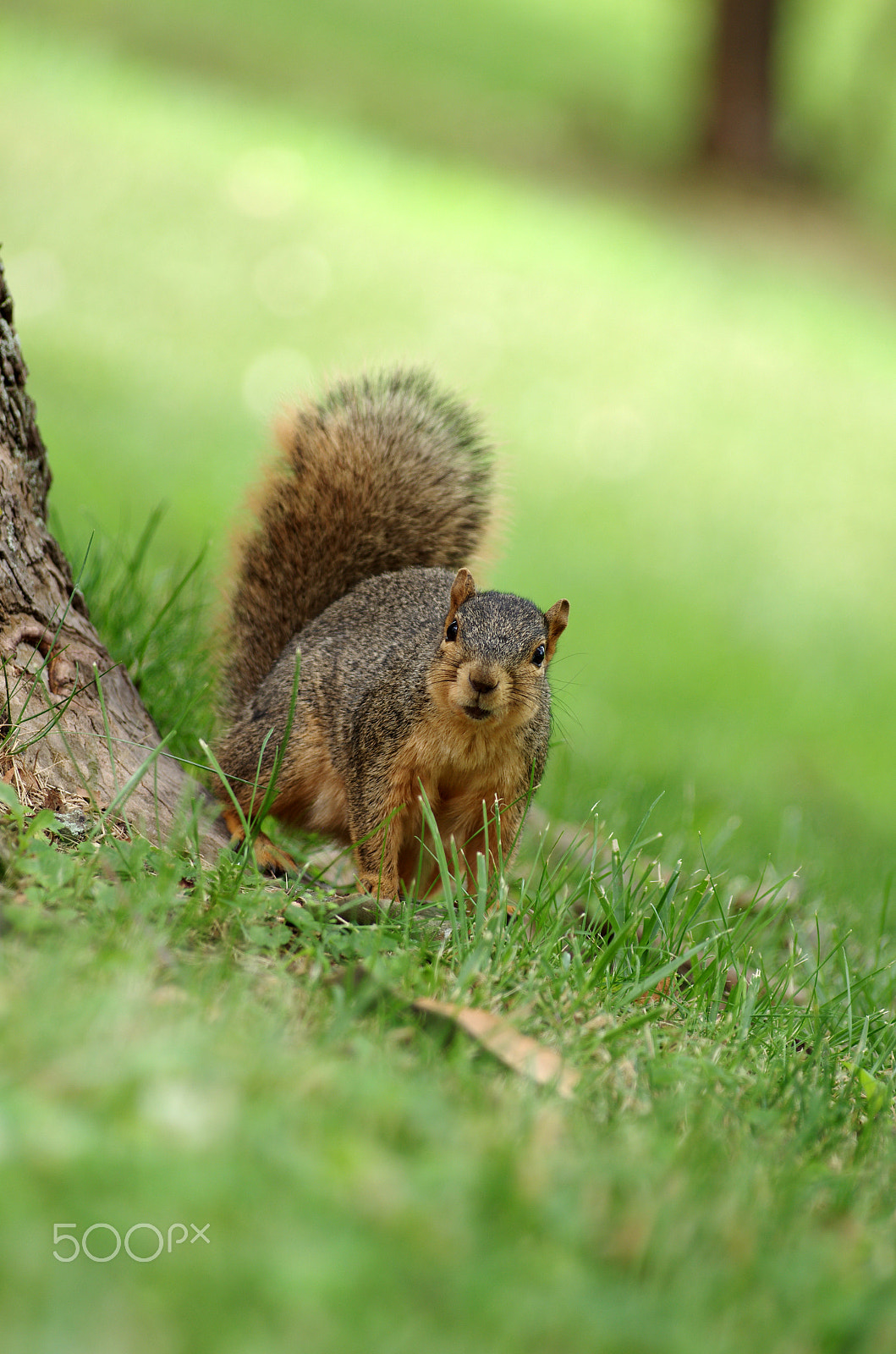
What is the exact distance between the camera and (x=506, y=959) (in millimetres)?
1860

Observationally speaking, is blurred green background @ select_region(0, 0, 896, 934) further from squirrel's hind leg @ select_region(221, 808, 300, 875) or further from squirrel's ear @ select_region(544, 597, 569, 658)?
squirrel's hind leg @ select_region(221, 808, 300, 875)

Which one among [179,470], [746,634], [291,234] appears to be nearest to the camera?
[179,470]

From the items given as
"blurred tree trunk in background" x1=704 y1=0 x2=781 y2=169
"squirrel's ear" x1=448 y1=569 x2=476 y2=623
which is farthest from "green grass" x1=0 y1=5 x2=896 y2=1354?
"blurred tree trunk in background" x1=704 y1=0 x2=781 y2=169

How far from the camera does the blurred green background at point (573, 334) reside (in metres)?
5.85

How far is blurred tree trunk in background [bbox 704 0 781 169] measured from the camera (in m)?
15.9

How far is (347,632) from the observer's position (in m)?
2.96

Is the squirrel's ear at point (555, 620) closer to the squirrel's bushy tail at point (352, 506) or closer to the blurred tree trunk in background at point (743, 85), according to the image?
the squirrel's bushy tail at point (352, 506)

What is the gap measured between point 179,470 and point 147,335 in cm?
255

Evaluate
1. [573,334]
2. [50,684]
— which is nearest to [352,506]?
[50,684]

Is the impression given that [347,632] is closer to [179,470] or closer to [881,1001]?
[881,1001]

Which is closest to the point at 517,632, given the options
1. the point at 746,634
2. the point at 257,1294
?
the point at 257,1294

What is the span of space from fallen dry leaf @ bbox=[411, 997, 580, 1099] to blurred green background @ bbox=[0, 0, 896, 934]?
1.12 m

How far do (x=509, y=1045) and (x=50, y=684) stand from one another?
3.76 feet

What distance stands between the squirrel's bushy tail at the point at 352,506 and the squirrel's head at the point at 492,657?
60 centimetres
